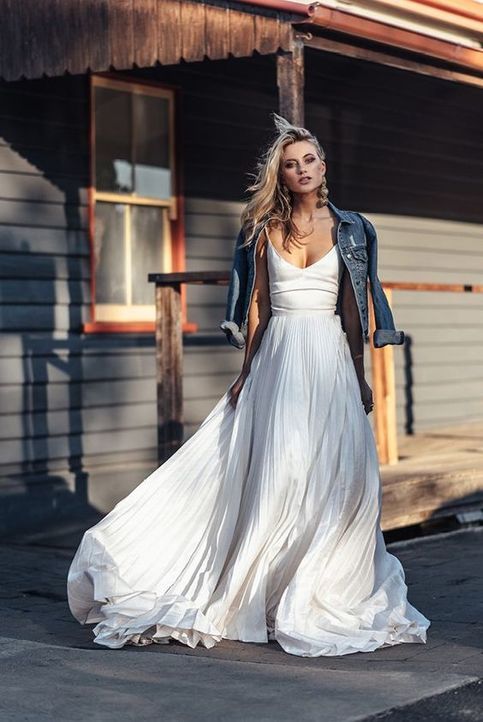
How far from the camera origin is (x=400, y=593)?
6117mm

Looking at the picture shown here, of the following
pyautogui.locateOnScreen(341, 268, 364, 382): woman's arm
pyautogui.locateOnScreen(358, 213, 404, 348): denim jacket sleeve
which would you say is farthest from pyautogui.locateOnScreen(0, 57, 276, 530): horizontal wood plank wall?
pyautogui.locateOnScreen(358, 213, 404, 348): denim jacket sleeve

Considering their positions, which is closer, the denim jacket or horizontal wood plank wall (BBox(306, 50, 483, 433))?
the denim jacket

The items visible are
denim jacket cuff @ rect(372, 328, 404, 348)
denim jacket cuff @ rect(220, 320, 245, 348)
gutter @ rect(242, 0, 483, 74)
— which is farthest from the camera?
gutter @ rect(242, 0, 483, 74)

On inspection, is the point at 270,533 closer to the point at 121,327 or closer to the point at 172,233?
the point at 121,327

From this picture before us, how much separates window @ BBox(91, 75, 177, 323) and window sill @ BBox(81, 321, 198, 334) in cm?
5

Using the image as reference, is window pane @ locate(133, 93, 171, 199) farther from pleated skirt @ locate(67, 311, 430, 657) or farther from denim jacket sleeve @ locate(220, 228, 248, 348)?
pleated skirt @ locate(67, 311, 430, 657)

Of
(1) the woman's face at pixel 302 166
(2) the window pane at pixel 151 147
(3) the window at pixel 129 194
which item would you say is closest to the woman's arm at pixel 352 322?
(1) the woman's face at pixel 302 166

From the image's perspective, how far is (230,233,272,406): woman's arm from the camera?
20.9ft

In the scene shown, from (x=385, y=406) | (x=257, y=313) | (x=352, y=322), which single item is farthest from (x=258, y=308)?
(x=385, y=406)

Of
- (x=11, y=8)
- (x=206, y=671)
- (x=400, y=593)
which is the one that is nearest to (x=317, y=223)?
(x=400, y=593)

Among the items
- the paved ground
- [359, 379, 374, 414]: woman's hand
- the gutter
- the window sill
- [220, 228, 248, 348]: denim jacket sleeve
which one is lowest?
the paved ground

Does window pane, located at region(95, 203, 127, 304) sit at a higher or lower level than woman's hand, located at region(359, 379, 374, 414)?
higher

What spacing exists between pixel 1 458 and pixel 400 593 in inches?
169

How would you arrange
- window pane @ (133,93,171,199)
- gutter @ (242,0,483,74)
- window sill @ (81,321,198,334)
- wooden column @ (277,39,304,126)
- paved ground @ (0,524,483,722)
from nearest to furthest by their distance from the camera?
paved ground @ (0,524,483,722), gutter @ (242,0,483,74), wooden column @ (277,39,304,126), window sill @ (81,321,198,334), window pane @ (133,93,171,199)
